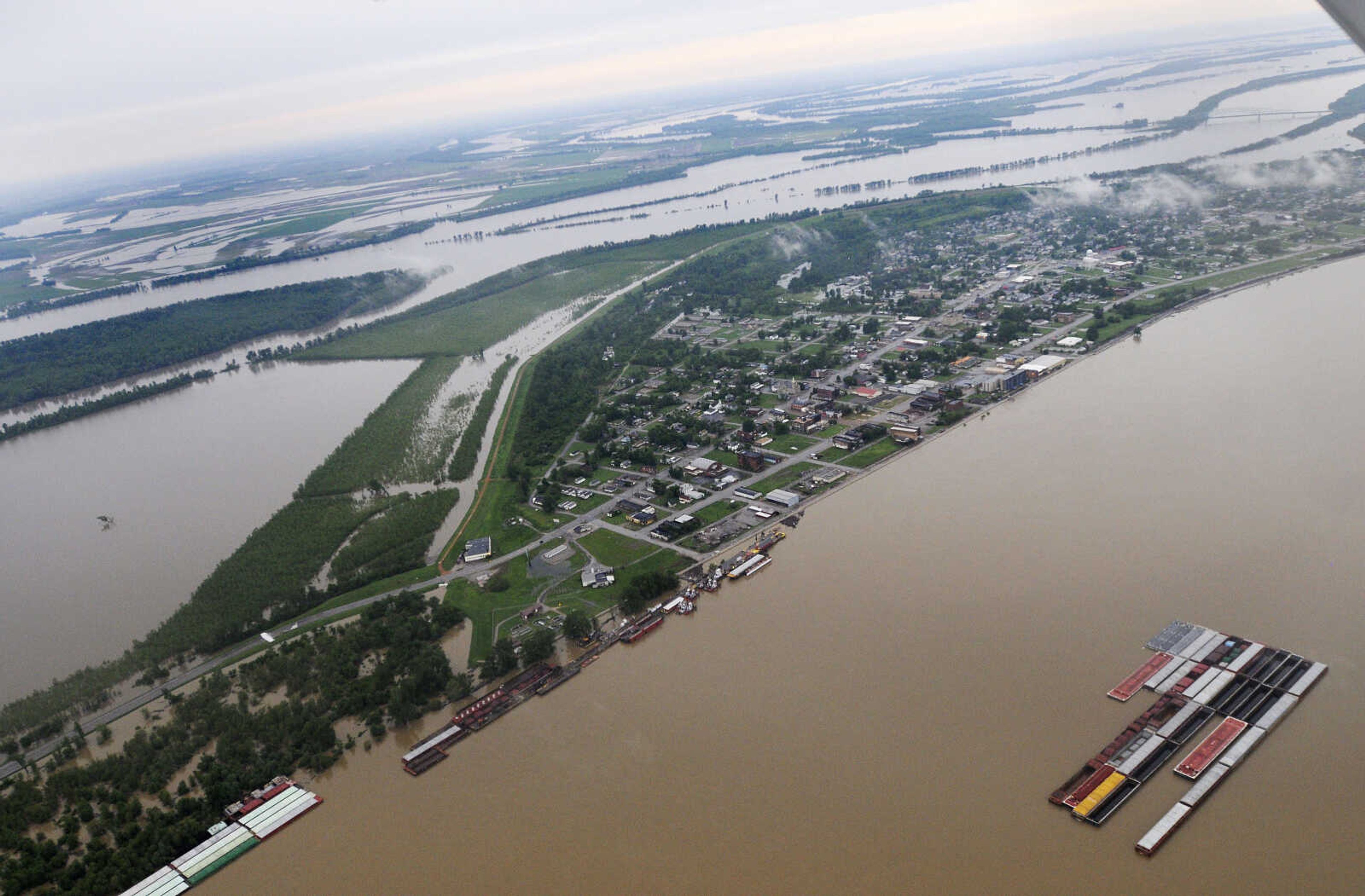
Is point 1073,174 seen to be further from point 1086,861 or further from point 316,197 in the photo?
point 316,197

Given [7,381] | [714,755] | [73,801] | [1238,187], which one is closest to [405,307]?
[7,381]

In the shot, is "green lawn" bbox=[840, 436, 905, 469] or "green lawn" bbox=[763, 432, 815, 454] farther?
"green lawn" bbox=[763, 432, 815, 454]

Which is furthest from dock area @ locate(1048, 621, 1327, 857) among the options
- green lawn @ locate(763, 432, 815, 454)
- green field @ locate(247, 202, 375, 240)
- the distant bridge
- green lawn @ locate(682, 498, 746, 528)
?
green field @ locate(247, 202, 375, 240)

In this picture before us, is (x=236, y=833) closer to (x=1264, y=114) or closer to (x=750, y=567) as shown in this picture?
(x=750, y=567)

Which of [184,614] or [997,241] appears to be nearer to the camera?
[184,614]

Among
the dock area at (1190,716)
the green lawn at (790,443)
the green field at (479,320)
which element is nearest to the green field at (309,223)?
the green field at (479,320)

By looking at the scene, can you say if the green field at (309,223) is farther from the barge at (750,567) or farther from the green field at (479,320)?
the barge at (750,567)

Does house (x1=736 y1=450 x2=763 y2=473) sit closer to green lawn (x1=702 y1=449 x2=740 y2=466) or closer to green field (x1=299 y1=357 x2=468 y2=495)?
green lawn (x1=702 y1=449 x2=740 y2=466)
